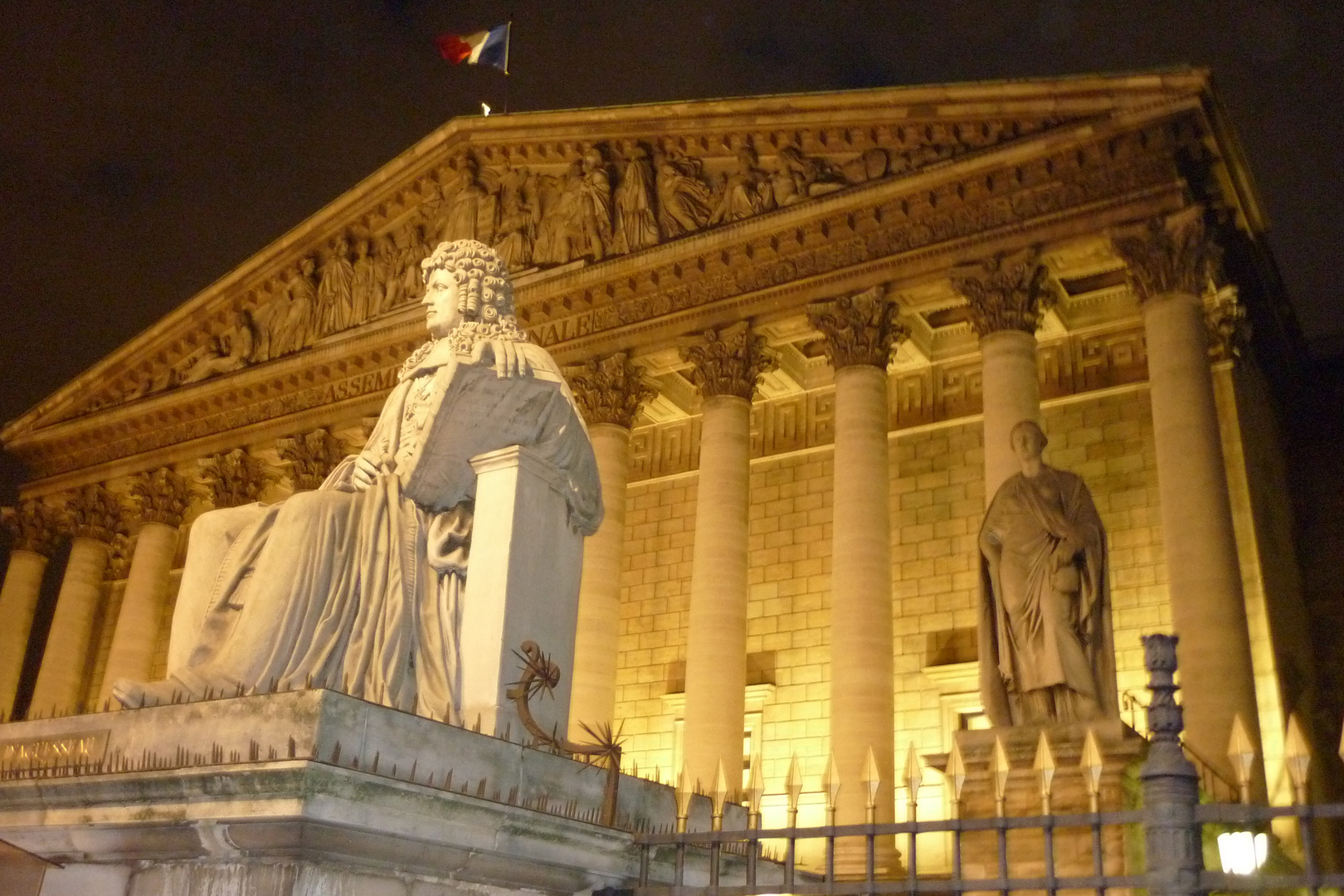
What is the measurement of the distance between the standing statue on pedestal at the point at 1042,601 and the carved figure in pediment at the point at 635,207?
10.6 m

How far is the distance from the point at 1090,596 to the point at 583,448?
4.74 m

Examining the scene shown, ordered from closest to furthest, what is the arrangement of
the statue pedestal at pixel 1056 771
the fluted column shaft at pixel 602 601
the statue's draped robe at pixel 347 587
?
the statue's draped robe at pixel 347 587
the statue pedestal at pixel 1056 771
the fluted column shaft at pixel 602 601

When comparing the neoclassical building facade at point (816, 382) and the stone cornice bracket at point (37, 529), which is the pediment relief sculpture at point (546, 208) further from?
the stone cornice bracket at point (37, 529)

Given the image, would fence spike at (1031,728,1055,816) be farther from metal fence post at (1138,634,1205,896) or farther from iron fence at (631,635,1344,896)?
metal fence post at (1138,634,1205,896)

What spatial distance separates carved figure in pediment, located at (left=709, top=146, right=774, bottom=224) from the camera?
1766cm

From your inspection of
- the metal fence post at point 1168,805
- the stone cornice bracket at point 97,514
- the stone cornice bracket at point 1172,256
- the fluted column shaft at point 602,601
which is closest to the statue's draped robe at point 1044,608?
the metal fence post at point 1168,805

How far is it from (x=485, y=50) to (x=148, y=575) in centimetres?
1084

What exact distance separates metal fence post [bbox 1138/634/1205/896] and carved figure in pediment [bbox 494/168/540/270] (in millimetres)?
16902

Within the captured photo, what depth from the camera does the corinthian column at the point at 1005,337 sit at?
14.5 meters

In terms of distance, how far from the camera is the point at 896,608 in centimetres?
1862

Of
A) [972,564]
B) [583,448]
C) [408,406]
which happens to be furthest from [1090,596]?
[972,564]

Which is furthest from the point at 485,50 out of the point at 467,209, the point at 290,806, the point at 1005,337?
the point at 290,806

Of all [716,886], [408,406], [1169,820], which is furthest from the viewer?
[408,406]

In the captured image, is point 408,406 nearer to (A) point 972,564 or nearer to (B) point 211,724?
(B) point 211,724
